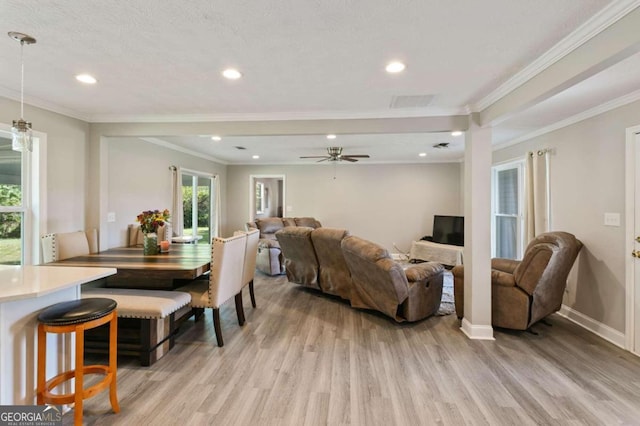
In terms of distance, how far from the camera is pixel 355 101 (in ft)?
9.73

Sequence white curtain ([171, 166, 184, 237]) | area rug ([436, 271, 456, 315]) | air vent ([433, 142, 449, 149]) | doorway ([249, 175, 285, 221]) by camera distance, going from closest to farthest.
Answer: area rug ([436, 271, 456, 315])
air vent ([433, 142, 449, 149])
white curtain ([171, 166, 184, 237])
doorway ([249, 175, 285, 221])

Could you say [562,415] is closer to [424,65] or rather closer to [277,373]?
[277,373]

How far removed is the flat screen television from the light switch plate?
320cm

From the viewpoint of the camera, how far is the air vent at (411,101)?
284 centimetres

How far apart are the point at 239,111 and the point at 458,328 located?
349cm

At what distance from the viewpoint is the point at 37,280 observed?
1683 mm

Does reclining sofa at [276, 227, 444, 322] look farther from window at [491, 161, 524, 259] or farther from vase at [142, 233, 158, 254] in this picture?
window at [491, 161, 524, 259]

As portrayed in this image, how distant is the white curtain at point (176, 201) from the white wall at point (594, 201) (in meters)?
5.84

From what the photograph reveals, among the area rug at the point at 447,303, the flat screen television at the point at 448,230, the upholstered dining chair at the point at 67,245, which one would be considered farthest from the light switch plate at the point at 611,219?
the upholstered dining chair at the point at 67,245

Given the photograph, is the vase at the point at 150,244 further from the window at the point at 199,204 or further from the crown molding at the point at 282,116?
the window at the point at 199,204

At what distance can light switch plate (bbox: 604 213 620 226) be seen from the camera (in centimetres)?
292

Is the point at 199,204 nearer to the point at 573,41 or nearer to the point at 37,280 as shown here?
the point at 37,280

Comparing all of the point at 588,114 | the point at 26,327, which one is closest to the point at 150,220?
the point at 26,327

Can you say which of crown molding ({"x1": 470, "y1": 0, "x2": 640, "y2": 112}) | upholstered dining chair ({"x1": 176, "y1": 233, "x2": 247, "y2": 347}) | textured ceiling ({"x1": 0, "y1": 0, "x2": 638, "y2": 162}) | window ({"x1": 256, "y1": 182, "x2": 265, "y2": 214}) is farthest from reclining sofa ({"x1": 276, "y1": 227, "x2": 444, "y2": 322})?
window ({"x1": 256, "y1": 182, "x2": 265, "y2": 214})
